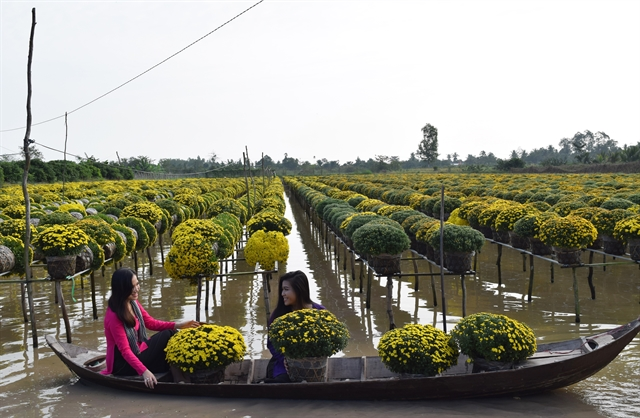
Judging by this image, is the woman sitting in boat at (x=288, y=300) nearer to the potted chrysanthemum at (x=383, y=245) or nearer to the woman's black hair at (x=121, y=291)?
the woman's black hair at (x=121, y=291)

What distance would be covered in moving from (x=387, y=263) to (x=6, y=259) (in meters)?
6.85

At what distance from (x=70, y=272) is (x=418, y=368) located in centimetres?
678

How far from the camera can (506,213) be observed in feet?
48.6

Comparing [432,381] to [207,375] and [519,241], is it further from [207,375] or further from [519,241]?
[519,241]

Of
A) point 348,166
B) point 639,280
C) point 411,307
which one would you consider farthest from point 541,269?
point 348,166

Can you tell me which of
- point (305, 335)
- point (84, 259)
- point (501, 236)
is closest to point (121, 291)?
point (305, 335)

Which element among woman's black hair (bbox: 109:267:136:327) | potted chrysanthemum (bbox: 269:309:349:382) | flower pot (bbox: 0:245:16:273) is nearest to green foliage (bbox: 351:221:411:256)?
potted chrysanthemum (bbox: 269:309:349:382)

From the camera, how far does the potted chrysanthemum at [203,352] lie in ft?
23.0

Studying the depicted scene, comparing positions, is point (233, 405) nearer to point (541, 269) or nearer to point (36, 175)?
point (541, 269)

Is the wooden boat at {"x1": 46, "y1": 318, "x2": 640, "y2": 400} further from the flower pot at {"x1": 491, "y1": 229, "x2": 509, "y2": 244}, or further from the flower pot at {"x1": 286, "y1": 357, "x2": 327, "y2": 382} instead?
the flower pot at {"x1": 491, "y1": 229, "x2": 509, "y2": 244}

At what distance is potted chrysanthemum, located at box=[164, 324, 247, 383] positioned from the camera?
7.02m

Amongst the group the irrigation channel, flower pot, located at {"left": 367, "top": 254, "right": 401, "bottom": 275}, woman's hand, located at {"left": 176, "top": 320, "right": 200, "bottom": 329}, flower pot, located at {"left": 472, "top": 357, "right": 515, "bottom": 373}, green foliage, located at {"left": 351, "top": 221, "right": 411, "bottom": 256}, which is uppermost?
green foliage, located at {"left": 351, "top": 221, "right": 411, "bottom": 256}

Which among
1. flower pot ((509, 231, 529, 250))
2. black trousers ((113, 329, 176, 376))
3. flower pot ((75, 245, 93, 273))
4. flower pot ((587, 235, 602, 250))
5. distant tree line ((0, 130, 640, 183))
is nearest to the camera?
black trousers ((113, 329, 176, 376))

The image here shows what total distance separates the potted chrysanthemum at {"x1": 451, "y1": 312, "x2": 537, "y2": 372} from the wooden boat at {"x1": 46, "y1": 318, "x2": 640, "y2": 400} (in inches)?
7.1
